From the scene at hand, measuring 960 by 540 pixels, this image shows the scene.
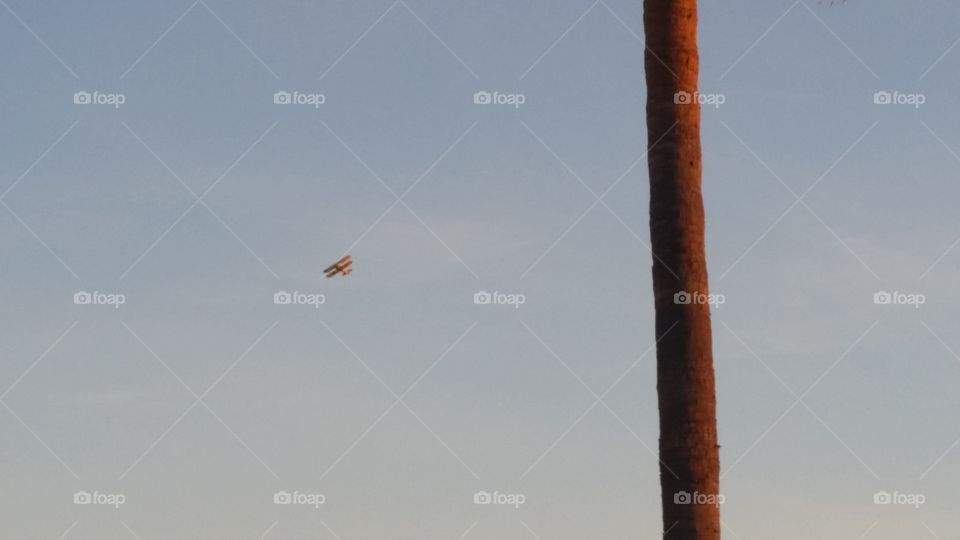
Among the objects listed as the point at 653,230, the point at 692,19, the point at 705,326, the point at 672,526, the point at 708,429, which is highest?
the point at 692,19

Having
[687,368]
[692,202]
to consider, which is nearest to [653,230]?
[692,202]

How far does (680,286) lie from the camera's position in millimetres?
13898

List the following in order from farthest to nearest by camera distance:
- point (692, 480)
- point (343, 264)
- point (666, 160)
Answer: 1. point (343, 264)
2. point (666, 160)
3. point (692, 480)

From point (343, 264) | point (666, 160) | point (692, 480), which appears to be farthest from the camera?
point (343, 264)

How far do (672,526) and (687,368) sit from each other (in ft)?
4.63

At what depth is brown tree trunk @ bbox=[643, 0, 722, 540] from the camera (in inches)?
532

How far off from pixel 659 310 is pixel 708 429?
1.20 meters

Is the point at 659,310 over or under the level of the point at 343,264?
under

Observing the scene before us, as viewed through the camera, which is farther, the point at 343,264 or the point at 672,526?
the point at 343,264

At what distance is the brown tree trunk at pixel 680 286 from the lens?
1351 centimetres

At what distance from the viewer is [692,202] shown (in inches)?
560

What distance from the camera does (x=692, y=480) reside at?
1348cm

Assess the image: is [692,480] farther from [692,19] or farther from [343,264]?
[343,264]

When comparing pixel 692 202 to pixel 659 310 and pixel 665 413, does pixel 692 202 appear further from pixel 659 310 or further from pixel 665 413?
pixel 665 413
